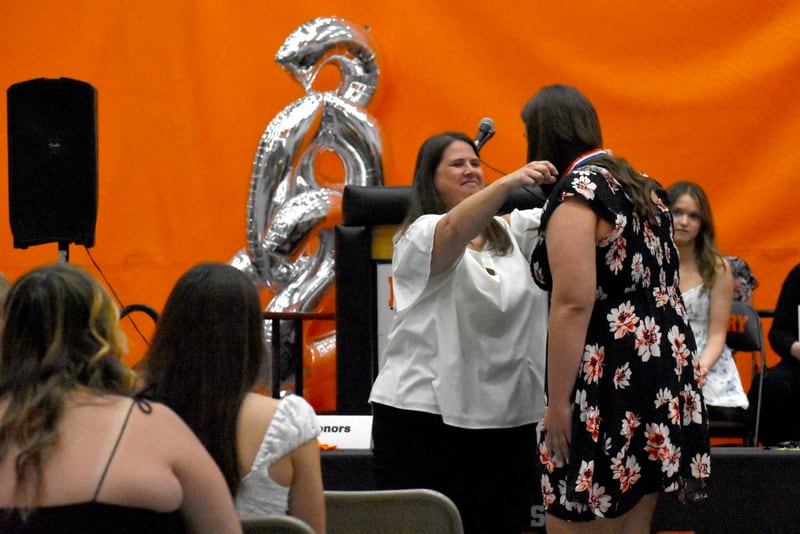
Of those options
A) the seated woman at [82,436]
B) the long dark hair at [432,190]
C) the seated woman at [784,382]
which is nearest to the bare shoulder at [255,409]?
the seated woman at [82,436]

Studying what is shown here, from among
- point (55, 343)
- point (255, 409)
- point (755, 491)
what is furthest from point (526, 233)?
point (55, 343)

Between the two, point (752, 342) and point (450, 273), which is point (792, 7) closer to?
point (752, 342)

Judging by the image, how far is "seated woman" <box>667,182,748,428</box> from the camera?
4.29m

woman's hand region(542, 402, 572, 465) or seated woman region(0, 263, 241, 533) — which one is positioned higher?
seated woman region(0, 263, 241, 533)

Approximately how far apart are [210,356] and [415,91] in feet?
13.4

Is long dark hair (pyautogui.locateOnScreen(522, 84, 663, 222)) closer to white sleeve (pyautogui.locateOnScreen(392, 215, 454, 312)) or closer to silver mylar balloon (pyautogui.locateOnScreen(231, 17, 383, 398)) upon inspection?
white sleeve (pyautogui.locateOnScreen(392, 215, 454, 312))

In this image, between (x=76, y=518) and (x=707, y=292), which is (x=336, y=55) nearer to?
(x=707, y=292)

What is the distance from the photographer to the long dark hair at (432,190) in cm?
294

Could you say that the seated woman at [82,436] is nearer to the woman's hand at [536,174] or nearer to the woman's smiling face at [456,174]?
the woman's hand at [536,174]

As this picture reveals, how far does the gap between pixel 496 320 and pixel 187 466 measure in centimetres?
127

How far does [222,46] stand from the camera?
6055mm

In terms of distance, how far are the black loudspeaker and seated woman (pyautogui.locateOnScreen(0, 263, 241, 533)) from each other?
3171 millimetres

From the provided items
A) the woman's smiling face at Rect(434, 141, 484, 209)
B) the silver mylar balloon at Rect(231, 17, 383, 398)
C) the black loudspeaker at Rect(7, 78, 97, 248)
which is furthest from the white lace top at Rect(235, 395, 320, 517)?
the silver mylar balloon at Rect(231, 17, 383, 398)

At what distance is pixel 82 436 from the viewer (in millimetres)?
1646
